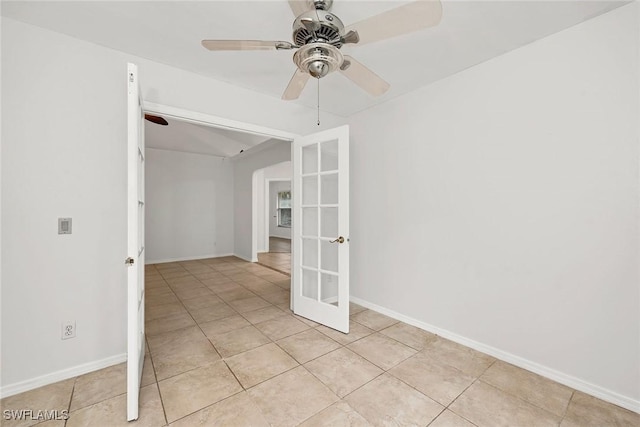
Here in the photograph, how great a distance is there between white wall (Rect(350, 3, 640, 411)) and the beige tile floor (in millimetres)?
275

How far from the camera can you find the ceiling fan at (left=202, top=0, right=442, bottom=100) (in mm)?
1188

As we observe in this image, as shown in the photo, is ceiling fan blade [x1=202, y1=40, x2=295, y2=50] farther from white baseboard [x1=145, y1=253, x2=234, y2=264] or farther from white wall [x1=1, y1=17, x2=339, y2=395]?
white baseboard [x1=145, y1=253, x2=234, y2=264]

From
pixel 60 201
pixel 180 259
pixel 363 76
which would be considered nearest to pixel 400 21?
pixel 363 76

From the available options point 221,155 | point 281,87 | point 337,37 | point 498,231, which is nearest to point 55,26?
point 281,87

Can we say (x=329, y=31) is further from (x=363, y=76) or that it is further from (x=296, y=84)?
(x=296, y=84)

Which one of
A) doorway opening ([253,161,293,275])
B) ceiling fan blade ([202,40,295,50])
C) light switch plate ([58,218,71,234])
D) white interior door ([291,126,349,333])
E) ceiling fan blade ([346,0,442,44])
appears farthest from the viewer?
doorway opening ([253,161,293,275])

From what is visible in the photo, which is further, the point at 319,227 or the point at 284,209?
the point at 284,209

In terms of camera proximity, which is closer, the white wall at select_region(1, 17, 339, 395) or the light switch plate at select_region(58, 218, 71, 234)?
the white wall at select_region(1, 17, 339, 395)

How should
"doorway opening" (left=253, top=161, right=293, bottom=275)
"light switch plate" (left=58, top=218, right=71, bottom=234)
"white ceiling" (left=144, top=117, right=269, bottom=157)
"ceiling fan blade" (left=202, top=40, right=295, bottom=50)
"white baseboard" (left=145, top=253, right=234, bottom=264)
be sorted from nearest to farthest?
"ceiling fan blade" (left=202, top=40, right=295, bottom=50) → "light switch plate" (left=58, top=218, right=71, bottom=234) → "white ceiling" (left=144, top=117, right=269, bottom=157) → "white baseboard" (left=145, top=253, right=234, bottom=264) → "doorway opening" (left=253, top=161, right=293, bottom=275)

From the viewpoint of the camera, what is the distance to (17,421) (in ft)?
4.93

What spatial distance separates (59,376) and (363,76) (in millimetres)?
→ 2947

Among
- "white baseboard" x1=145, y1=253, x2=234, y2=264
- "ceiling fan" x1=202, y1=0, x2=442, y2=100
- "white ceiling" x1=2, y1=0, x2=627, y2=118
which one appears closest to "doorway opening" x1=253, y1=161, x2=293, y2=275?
"white baseboard" x1=145, y1=253, x2=234, y2=264

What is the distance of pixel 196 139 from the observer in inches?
212

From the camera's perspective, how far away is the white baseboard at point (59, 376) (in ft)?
5.61
